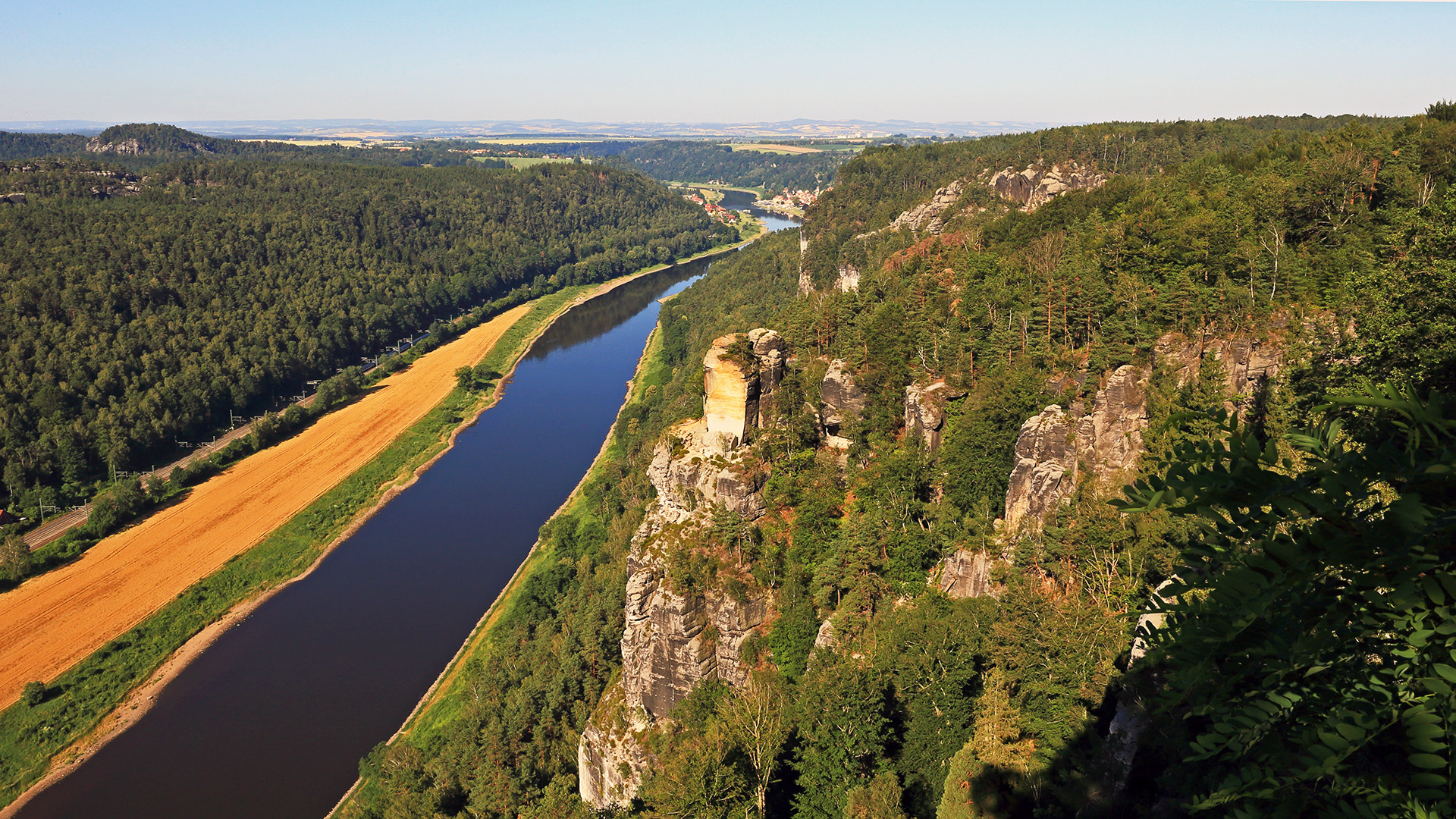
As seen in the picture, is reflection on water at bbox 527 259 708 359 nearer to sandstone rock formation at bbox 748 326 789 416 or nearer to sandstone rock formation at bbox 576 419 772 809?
sandstone rock formation at bbox 748 326 789 416

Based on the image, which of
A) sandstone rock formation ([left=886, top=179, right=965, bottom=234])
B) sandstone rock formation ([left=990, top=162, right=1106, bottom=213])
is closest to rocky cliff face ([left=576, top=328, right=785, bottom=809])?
sandstone rock formation ([left=886, top=179, right=965, bottom=234])

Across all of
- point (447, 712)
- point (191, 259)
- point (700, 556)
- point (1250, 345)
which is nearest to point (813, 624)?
point (700, 556)

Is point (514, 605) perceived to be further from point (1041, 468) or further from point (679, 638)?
point (1041, 468)

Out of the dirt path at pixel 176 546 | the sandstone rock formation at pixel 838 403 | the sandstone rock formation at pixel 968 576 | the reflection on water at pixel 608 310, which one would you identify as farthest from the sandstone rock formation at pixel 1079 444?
the reflection on water at pixel 608 310

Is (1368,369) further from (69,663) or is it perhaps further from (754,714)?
(69,663)

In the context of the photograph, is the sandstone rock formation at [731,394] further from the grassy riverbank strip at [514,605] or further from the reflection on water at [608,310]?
the reflection on water at [608,310]

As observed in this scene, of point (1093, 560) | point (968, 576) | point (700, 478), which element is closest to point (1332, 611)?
point (1093, 560)
